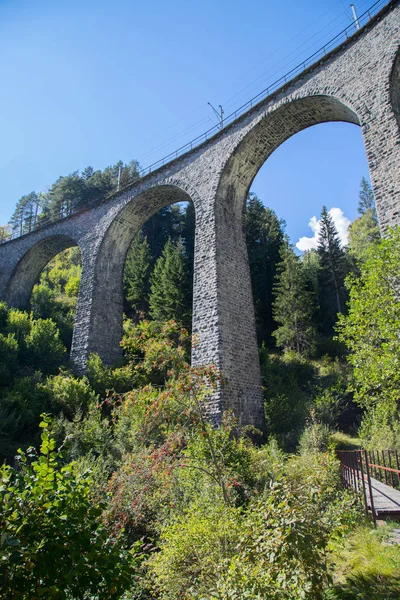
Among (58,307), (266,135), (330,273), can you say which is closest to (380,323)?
(266,135)

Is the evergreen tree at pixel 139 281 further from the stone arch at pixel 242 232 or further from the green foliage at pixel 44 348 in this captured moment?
the stone arch at pixel 242 232

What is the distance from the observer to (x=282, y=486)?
3.16m

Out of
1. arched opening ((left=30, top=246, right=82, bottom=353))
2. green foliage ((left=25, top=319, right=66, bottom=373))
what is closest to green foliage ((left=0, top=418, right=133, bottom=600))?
green foliage ((left=25, top=319, right=66, bottom=373))

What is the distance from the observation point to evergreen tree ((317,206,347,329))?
25766 millimetres

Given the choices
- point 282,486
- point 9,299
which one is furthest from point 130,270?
point 282,486

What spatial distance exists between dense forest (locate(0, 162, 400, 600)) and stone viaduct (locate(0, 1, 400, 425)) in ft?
4.08

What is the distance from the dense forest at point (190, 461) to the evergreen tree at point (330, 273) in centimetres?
344

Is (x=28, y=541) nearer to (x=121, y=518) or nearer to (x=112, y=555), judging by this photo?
(x=112, y=555)

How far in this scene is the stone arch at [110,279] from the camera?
1558cm

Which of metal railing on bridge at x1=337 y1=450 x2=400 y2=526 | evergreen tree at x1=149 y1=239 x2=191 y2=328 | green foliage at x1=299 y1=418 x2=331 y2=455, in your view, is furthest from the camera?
evergreen tree at x1=149 y1=239 x2=191 y2=328

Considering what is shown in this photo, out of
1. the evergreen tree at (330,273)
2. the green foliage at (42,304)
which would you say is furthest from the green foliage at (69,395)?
the evergreen tree at (330,273)

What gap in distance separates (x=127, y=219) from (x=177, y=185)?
3446 mm

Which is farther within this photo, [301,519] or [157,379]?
[157,379]

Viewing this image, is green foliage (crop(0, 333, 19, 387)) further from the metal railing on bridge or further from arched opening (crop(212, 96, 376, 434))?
the metal railing on bridge
